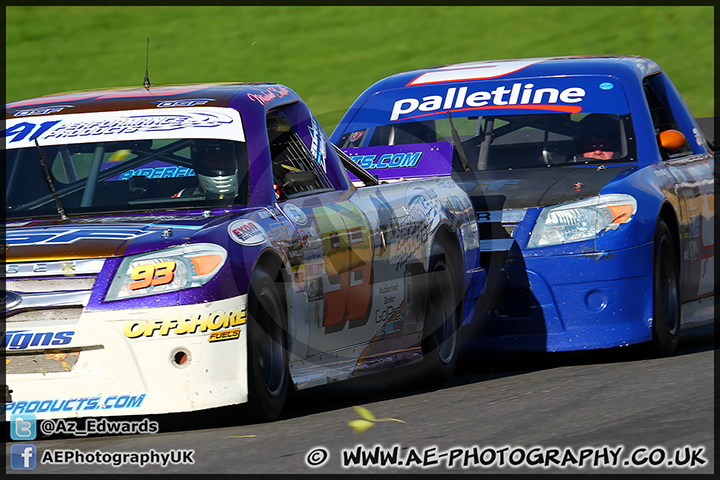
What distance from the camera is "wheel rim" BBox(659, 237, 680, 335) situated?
25.9ft

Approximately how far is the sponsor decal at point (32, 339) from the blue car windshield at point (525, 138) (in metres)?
4.05

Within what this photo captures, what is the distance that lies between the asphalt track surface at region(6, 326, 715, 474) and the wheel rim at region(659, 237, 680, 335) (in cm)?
74

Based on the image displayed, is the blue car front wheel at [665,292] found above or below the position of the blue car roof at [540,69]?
below

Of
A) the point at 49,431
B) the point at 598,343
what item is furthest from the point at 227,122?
the point at 598,343

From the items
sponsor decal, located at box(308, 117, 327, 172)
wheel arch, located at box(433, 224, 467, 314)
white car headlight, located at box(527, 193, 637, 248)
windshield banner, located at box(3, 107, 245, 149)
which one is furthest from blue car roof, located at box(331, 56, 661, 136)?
windshield banner, located at box(3, 107, 245, 149)

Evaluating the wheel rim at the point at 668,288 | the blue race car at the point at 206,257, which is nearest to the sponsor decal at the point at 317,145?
the blue race car at the point at 206,257

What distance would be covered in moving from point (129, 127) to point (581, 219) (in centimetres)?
280

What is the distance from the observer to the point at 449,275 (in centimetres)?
736

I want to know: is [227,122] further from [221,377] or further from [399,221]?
[221,377]

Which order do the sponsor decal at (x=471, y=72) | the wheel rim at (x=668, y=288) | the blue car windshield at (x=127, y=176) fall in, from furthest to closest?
A: 1. the sponsor decal at (x=471, y=72)
2. the wheel rim at (x=668, y=288)
3. the blue car windshield at (x=127, y=176)

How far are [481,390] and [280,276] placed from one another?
1583 mm

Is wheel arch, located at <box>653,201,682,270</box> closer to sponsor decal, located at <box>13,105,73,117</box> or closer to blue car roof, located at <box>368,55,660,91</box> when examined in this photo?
blue car roof, located at <box>368,55,660,91</box>

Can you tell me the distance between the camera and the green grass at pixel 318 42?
30422 mm

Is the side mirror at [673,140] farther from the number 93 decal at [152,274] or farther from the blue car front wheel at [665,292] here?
the number 93 decal at [152,274]
